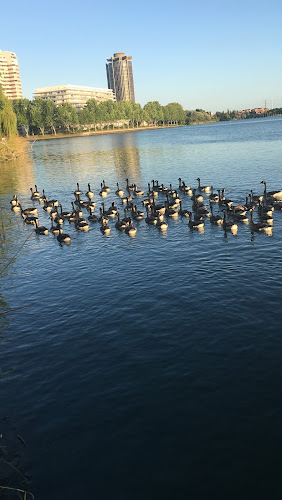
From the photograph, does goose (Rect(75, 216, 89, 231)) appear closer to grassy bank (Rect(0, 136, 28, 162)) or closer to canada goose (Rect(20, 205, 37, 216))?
canada goose (Rect(20, 205, 37, 216))

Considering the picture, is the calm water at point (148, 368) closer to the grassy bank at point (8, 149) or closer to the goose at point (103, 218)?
the goose at point (103, 218)

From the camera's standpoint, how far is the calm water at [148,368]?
1108 cm

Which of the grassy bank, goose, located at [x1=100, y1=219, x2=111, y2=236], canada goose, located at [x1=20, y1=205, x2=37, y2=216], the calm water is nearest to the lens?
the calm water

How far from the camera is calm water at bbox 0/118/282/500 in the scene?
36.3ft

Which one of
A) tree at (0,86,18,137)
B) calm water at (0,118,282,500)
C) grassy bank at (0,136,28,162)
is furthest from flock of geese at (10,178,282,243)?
tree at (0,86,18,137)

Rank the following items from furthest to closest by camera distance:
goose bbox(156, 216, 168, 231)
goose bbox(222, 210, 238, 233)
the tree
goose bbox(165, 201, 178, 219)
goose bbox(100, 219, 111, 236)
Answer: the tree < goose bbox(165, 201, 178, 219) < goose bbox(100, 219, 111, 236) < goose bbox(156, 216, 168, 231) < goose bbox(222, 210, 238, 233)

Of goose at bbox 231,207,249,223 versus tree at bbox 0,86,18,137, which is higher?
tree at bbox 0,86,18,137

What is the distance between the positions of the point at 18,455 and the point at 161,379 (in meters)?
5.80

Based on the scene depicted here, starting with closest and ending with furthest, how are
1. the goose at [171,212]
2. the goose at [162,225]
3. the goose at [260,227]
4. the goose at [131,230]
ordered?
1. the goose at [260,227]
2. the goose at [131,230]
3. the goose at [162,225]
4. the goose at [171,212]

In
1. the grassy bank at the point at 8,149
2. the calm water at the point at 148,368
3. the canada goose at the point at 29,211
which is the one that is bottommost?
the calm water at the point at 148,368

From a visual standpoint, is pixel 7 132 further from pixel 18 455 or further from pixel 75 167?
pixel 18 455

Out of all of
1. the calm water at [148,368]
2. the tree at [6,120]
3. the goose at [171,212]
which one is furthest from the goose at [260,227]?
the tree at [6,120]

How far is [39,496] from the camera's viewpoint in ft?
34.7

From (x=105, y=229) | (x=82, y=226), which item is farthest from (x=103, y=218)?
(x=105, y=229)
